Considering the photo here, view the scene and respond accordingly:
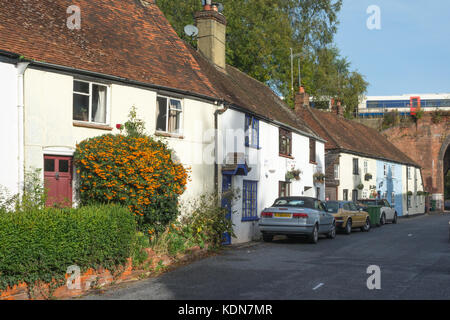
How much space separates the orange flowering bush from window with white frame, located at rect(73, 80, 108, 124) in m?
0.92

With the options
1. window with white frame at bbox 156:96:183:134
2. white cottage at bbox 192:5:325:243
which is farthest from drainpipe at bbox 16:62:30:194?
white cottage at bbox 192:5:325:243

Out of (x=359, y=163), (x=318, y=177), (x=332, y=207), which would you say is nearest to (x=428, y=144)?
(x=359, y=163)

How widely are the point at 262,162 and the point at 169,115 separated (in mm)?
6118

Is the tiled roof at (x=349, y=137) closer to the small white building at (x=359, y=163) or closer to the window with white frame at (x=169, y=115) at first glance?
the small white building at (x=359, y=163)

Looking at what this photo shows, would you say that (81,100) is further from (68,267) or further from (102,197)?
(68,267)

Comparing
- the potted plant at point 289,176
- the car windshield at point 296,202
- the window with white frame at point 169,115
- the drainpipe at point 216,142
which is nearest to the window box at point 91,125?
the window with white frame at point 169,115

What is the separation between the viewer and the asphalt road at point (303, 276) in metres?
8.86

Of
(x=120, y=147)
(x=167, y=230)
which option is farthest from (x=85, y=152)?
(x=167, y=230)

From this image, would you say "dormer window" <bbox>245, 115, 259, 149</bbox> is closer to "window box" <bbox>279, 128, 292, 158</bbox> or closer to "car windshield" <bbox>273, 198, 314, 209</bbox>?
"car windshield" <bbox>273, 198, 314, 209</bbox>

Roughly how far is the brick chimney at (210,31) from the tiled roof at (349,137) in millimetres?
15666

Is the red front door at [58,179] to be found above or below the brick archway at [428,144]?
below

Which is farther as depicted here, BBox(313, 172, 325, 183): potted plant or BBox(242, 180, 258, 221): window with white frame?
BBox(313, 172, 325, 183): potted plant

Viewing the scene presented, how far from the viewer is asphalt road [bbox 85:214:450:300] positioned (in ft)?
29.1

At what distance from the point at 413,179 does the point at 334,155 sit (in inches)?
803
